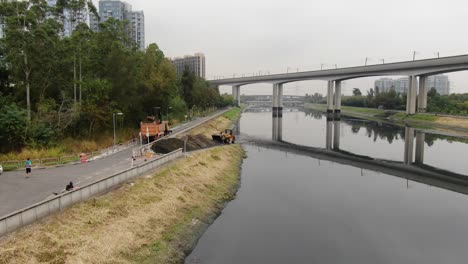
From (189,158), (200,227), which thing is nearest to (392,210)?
(200,227)

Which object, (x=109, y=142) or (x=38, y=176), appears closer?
(x=38, y=176)

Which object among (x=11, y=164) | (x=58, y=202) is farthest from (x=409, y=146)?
(x=11, y=164)

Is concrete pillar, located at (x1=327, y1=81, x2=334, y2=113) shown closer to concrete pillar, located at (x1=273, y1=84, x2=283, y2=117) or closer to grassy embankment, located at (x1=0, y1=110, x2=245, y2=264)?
concrete pillar, located at (x1=273, y1=84, x2=283, y2=117)

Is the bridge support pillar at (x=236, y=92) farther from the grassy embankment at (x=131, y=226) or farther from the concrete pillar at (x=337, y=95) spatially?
the grassy embankment at (x=131, y=226)

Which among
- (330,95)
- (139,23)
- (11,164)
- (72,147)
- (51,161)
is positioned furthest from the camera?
(330,95)

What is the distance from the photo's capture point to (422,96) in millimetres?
102688

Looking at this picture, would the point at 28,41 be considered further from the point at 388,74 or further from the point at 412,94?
the point at 412,94

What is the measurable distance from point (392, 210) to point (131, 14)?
107 meters

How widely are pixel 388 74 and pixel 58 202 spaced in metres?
97.7

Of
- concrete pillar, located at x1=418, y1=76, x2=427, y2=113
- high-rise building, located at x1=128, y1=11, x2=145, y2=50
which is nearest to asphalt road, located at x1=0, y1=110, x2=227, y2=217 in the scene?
high-rise building, located at x1=128, y1=11, x2=145, y2=50

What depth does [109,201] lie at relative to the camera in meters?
22.4

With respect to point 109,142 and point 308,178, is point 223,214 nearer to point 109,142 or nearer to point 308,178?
point 308,178

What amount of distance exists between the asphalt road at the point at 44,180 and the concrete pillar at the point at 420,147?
4006cm

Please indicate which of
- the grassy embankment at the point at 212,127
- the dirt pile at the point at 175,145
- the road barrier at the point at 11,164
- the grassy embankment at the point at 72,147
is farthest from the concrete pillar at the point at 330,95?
the road barrier at the point at 11,164
